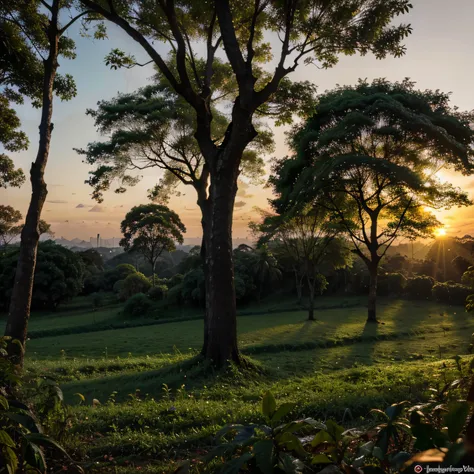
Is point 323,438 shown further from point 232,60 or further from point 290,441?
point 232,60

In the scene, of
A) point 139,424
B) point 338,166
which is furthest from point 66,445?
point 338,166

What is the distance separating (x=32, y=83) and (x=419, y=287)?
32671mm

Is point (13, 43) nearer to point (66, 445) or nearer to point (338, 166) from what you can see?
point (66, 445)

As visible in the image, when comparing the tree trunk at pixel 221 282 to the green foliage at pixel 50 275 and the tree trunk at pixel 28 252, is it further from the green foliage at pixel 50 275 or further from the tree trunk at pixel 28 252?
the green foliage at pixel 50 275

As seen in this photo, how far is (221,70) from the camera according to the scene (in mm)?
17500

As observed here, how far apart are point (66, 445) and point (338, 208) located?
935 inches

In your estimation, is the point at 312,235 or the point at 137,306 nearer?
the point at 312,235

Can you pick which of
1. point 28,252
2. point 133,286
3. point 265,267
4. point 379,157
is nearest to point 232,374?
point 28,252

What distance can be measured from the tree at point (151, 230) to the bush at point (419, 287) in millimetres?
28674

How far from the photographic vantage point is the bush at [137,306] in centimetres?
→ 3384

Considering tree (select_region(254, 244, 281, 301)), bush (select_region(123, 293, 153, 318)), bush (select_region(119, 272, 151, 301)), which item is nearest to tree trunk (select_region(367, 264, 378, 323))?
tree (select_region(254, 244, 281, 301))

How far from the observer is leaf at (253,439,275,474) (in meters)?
1.60

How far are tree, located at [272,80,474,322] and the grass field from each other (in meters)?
5.45

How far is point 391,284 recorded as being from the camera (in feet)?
118
